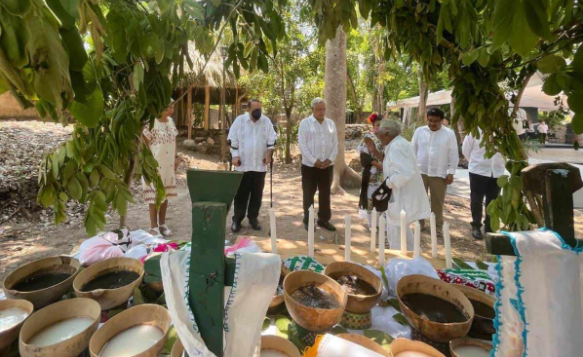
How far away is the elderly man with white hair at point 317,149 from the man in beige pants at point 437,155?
1.09 m

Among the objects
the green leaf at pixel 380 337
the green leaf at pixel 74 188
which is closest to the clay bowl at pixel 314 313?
the green leaf at pixel 380 337

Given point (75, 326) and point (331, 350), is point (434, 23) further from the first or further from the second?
point (75, 326)

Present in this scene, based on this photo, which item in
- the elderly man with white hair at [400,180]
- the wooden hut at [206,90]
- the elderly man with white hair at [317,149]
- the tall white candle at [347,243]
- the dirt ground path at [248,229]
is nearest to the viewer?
the tall white candle at [347,243]

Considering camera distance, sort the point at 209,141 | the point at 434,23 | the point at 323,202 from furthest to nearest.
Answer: the point at 209,141 < the point at 323,202 < the point at 434,23

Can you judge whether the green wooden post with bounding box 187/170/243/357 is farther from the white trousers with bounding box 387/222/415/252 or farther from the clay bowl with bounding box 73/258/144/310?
the white trousers with bounding box 387/222/415/252

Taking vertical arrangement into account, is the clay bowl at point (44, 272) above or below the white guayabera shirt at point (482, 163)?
below

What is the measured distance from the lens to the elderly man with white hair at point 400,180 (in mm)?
2859

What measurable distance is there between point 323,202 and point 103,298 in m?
3.23

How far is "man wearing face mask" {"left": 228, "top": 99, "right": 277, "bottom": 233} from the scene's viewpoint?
4.09m

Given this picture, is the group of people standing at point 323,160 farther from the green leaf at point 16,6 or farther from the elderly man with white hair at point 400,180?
the green leaf at point 16,6

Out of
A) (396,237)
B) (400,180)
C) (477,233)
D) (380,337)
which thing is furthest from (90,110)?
(477,233)

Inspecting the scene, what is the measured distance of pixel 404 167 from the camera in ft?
9.37

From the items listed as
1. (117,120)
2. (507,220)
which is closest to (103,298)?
(117,120)

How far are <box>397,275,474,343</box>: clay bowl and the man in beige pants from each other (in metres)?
2.89
